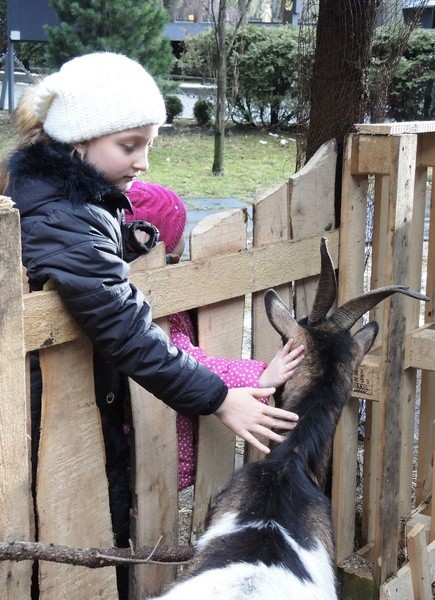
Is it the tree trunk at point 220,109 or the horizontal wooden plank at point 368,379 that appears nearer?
the horizontal wooden plank at point 368,379

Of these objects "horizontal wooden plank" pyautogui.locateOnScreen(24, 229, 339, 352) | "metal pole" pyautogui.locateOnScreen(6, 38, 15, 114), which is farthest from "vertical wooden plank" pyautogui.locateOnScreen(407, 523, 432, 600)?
"metal pole" pyautogui.locateOnScreen(6, 38, 15, 114)

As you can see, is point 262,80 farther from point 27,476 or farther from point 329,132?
point 27,476

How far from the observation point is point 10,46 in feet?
67.2

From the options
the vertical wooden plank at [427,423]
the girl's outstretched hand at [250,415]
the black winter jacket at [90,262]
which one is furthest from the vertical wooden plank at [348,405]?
the black winter jacket at [90,262]

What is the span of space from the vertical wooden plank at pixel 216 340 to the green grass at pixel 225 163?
7.61 meters

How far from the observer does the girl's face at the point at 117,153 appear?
9.18 feet

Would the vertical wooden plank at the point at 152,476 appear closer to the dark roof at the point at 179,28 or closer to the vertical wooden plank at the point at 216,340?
the vertical wooden plank at the point at 216,340

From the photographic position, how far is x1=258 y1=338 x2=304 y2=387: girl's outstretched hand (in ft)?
10.3

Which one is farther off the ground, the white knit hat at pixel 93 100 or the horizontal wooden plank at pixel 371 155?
the white knit hat at pixel 93 100

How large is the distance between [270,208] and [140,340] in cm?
121

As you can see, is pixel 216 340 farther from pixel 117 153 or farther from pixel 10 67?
pixel 10 67

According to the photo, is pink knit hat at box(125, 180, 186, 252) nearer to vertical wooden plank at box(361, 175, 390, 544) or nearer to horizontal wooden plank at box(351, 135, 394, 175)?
horizontal wooden plank at box(351, 135, 394, 175)

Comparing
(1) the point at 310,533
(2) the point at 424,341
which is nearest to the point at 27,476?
(1) the point at 310,533

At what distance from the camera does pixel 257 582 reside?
249cm
